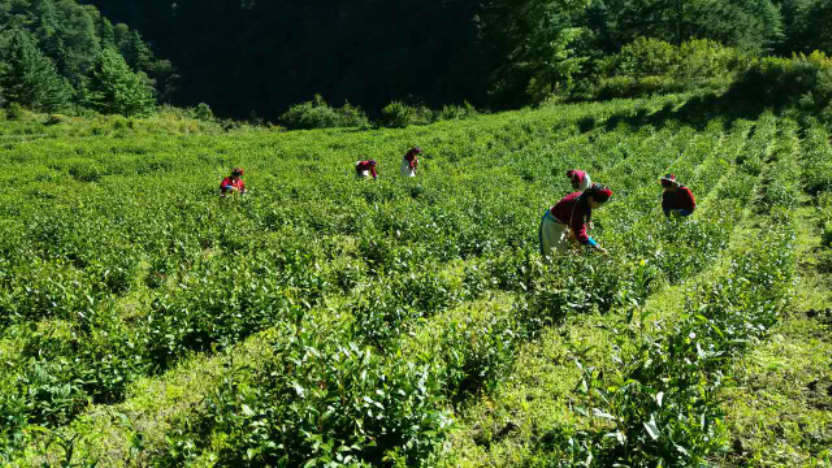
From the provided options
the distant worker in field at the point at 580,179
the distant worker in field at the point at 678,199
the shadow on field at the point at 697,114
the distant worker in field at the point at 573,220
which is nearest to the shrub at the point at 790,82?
the shadow on field at the point at 697,114

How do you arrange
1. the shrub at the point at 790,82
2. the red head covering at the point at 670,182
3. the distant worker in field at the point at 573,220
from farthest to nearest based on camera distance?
the shrub at the point at 790,82
the red head covering at the point at 670,182
the distant worker in field at the point at 573,220

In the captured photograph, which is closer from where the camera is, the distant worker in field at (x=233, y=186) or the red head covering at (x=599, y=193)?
the red head covering at (x=599, y=193)

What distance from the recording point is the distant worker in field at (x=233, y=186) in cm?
1317

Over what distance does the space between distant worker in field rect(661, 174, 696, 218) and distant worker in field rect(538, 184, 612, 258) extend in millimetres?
4103

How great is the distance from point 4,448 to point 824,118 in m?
33.9

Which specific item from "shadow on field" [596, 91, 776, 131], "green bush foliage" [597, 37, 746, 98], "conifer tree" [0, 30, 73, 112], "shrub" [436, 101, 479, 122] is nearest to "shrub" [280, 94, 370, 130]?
"shrub" [436, 101, 479, 122]

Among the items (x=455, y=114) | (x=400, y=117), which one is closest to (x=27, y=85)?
(x=400, y=117)

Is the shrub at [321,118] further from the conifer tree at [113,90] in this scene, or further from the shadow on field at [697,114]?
the conifer tree at [113,90]

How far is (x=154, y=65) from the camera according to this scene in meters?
112

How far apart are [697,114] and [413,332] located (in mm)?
30763

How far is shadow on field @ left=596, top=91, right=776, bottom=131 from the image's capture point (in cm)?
2672

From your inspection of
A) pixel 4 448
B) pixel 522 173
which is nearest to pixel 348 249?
pixel 4 448

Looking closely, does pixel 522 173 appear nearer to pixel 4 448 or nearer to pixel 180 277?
pixel 180 277

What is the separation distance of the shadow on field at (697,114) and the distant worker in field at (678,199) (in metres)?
18.2
